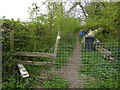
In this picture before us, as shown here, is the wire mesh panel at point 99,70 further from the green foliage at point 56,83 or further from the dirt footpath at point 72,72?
the green foliage at point 56,83

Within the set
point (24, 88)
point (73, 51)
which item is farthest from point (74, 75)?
point (24, 88)

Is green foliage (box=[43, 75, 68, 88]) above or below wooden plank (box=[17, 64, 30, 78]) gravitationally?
below

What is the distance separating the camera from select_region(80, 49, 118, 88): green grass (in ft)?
8.54

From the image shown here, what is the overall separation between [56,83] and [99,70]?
1.28 m

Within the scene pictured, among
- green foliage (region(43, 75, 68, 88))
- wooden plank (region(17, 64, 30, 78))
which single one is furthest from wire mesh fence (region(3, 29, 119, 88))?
wooden plank (region(17, 64, 30, 78))

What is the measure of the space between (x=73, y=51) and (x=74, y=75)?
2.78 ft

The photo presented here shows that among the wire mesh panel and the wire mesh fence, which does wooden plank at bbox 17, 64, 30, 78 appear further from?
the wire mesh panel

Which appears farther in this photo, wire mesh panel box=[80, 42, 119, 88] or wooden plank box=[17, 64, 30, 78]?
wire mesh panel box=[80, 42, 119, 88]

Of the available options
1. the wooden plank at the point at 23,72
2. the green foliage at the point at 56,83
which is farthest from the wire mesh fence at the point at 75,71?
the wooden plank at the point at 23,72

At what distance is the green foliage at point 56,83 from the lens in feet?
8.30

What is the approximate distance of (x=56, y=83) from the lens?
8.56 ft

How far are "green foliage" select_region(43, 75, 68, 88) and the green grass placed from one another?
554 millimetres

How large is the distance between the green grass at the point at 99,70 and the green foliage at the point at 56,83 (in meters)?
0.55

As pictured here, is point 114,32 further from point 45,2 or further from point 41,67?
point 41,67
